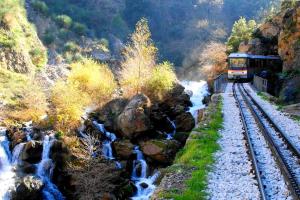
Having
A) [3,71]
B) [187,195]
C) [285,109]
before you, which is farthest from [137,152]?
[3,71]

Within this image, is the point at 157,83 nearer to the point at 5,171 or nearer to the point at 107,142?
the point at 107,142

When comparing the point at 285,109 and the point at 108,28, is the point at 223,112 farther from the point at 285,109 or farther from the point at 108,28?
the point at 108,28

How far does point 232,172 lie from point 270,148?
3242 millimetres

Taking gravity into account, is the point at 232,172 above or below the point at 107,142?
below

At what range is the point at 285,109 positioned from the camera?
27359 millimetres

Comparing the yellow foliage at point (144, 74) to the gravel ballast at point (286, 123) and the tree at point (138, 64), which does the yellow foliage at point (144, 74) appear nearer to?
the tree at point (138, 64)

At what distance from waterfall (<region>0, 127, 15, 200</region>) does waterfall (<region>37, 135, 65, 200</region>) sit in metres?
1.90

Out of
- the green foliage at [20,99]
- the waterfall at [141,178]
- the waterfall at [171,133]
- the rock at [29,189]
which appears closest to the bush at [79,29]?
the green foliage at [20,99]

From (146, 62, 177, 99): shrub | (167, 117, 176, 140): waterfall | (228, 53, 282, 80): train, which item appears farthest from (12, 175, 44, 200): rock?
(228, 53, 282, 80): train

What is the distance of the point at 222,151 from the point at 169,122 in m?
18.7

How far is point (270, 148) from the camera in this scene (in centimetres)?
1619

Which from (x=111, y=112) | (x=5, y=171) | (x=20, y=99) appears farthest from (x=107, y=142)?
(x=20, y=99)

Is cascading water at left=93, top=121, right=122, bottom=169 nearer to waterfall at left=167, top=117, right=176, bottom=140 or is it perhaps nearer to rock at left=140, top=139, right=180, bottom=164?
rock at left=140, top=139, right=180, bottom=164

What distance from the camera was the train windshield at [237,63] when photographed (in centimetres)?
4503
